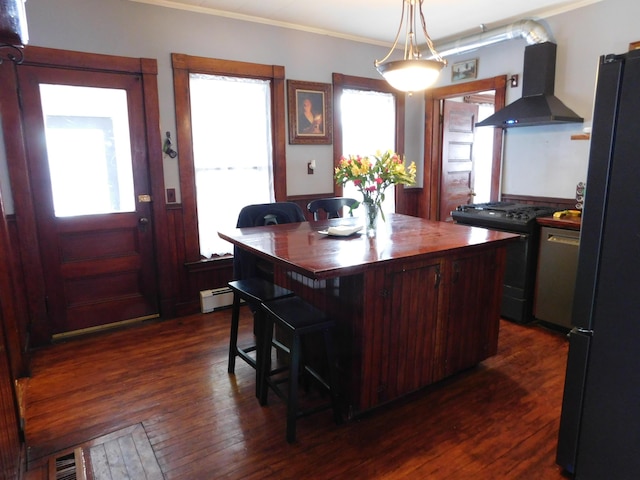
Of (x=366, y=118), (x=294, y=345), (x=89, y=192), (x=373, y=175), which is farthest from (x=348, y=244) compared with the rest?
(x=366, y=118)

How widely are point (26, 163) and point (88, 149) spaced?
448mm

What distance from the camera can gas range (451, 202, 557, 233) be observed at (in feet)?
11.3

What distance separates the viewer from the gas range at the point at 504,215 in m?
3.43

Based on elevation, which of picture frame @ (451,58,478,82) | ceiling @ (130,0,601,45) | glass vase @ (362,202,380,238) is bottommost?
glass vase @ (362,202,380,238)

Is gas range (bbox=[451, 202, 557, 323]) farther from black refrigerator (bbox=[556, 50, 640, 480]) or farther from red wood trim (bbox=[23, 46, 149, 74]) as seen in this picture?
red wood trim (bbox=[23, 46, 149, 74])

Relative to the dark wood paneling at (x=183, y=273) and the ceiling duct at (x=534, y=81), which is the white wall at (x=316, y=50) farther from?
the dark wood paneling at (x=183, y=273)

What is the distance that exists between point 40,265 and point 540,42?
4716mm

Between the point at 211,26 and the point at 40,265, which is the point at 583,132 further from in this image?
the point at 40,265

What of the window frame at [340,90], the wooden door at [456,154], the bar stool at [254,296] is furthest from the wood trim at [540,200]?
the bar stool at [254,296]

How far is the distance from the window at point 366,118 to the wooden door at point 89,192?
83.0 inches

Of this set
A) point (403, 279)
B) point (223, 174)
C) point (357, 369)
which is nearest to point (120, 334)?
point (223, 174)

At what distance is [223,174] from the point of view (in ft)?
13.0

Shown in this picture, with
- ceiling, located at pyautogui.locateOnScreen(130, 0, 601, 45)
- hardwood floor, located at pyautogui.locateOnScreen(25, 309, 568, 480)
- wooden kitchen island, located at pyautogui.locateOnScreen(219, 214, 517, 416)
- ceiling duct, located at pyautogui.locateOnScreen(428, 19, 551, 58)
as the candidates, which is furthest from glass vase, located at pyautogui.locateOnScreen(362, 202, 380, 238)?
ceiling duct, located at pyautogui.locateOnScreen(428, 19, 551, 58)

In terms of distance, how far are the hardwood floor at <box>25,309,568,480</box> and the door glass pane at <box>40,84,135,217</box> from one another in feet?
4.02
